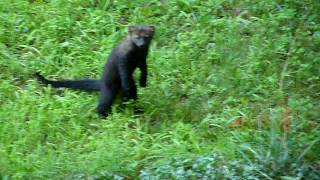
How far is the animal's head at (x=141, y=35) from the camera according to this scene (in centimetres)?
698

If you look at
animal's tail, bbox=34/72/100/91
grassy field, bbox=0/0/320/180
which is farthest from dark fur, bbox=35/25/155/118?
grassy field, bbox=0/0/320/180

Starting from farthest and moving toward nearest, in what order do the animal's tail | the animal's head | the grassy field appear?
1. the animal's tail
2. the animal's head
3. the grassy field

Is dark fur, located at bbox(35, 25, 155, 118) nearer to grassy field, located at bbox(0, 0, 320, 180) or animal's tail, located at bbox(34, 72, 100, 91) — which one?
animal's tail, located at bbox(34, 72, 100, 91)

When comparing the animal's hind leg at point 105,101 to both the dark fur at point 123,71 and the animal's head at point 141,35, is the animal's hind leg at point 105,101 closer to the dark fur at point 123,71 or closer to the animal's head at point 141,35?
the dark fur at point 123,71

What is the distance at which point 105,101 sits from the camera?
23.4 ft

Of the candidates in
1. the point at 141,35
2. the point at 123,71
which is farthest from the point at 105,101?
the point at 141,35

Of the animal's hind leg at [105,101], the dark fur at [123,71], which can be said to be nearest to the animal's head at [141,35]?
the dark fur at [123,71]

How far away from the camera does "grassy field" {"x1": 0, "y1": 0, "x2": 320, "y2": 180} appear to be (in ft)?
20.7

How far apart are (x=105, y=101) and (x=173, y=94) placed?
2.36ft

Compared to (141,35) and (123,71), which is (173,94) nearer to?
(123,71)

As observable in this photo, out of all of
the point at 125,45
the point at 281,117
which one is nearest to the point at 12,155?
the point at 125,45

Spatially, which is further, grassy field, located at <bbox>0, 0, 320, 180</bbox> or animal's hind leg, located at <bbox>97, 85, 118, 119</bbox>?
animal's hind leg, located at <bbox>97, 85, 118, 119</bbox>

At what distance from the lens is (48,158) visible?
640 cm

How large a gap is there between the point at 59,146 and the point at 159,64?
1578 millimetres
